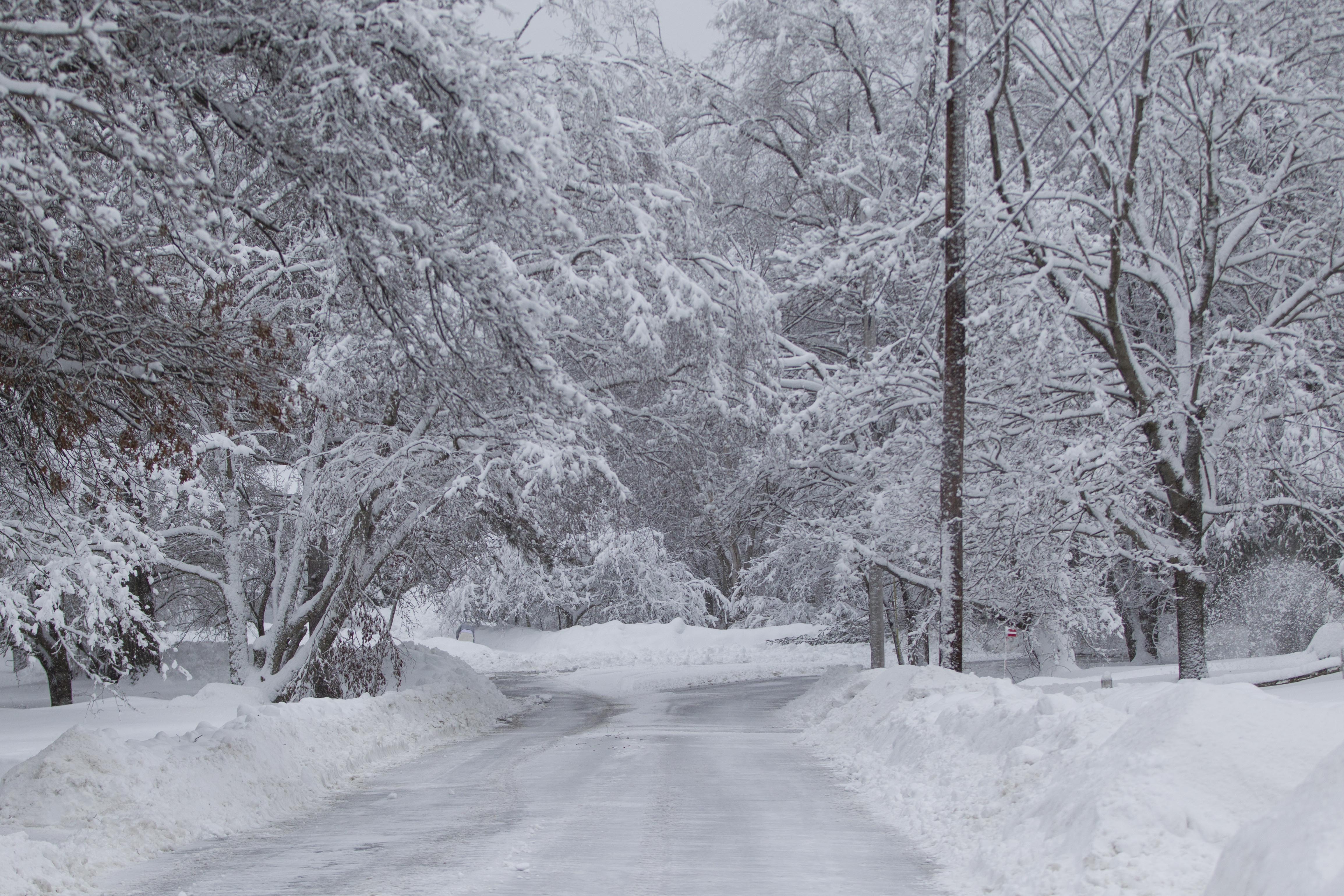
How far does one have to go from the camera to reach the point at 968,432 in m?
16.0

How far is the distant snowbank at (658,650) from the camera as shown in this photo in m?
39.0

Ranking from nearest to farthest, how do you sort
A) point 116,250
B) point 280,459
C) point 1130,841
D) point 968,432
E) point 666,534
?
point 1130,841 → point 116,250 → point 968,432 → point 280,459 → point 666,534

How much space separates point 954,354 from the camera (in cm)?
1373

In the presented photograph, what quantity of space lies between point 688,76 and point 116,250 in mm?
11503

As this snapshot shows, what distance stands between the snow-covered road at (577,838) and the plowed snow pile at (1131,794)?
529mm

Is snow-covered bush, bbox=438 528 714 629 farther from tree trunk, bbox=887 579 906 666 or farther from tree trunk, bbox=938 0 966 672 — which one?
tree trunk, bbox=938 0 966 672

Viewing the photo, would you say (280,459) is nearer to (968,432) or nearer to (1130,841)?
(968,432)

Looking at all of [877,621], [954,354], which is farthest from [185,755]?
[877,621]

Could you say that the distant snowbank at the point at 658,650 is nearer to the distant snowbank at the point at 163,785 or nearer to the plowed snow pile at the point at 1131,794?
the distant snowbank at the point at 163,785

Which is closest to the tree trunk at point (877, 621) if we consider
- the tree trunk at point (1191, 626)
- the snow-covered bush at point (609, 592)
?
the tree trunk at point (1191, 626)

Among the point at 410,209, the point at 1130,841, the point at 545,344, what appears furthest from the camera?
the point at 545,344

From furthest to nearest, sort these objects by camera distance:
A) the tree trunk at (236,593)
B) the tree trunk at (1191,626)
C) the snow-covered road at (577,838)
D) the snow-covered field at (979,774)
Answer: the tree trunk at (236,593) → the tree trunk at (1191,626) → the snow-covered road at (577,838) → the snow-covered field at (979,774)

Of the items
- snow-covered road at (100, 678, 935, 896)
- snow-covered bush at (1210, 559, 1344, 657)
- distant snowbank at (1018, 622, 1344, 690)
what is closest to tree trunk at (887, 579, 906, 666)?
distant snowbank at (1018, 622, 1344, 690)

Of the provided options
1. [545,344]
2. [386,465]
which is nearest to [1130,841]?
[545,344]
